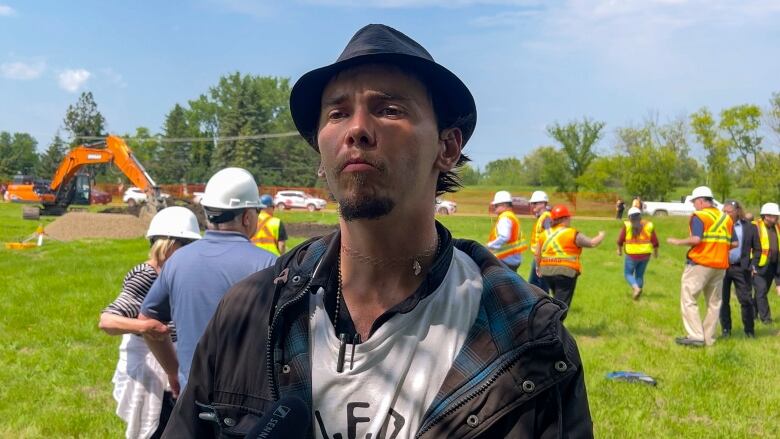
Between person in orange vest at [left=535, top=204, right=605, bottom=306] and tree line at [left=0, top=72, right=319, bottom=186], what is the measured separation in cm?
6744

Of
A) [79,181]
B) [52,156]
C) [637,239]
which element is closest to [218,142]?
[52,156]

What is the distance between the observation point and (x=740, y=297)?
11773 millimetres

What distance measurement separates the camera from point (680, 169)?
69938 millimetres

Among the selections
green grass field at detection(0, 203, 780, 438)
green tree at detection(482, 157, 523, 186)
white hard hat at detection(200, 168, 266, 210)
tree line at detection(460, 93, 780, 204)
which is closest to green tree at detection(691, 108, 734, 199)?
tree line at detection(460, 93, 780, 204)

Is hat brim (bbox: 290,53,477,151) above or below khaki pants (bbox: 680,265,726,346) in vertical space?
above

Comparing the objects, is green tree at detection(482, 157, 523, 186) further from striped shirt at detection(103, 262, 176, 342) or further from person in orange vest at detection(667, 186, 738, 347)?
striped shirt at detection(103, 262, 176, 342)

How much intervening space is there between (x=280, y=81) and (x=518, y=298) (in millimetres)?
109925

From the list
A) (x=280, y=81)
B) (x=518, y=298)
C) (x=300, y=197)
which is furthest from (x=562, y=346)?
(x=280, y=81)

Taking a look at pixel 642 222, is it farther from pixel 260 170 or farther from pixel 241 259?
pixel 260 170

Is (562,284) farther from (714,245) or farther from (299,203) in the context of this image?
(299,203)

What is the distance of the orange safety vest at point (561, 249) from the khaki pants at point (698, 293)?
1.59m

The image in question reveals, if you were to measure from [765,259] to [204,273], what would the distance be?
11785 mm

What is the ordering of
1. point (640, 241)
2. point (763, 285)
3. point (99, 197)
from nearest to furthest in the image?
point (763, 285) → point (640, 241) → point (99, 197)

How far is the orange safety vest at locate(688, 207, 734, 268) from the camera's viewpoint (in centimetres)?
1030
